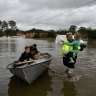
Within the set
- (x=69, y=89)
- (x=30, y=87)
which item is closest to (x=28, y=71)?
(x=30, y=87)

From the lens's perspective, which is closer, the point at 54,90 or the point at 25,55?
the point at 54,90

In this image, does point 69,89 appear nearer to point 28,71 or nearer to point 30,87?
point 30,87

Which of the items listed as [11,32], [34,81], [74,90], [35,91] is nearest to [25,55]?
[34,81]

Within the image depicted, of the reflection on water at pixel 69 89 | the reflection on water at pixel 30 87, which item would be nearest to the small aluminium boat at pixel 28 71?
the reflection on water at pixel 30 87

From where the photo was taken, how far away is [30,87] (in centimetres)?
1111

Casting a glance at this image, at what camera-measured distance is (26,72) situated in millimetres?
10844

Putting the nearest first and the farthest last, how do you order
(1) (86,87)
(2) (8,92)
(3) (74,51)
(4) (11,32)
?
(2) (8,92)
(1) (86,87)
(3) (74,51)
(4) (11,32)

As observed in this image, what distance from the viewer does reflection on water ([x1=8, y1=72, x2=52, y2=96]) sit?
10203 millimetres

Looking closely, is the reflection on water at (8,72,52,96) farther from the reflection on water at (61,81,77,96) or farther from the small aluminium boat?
the reflection on water at (61,81,77,96)

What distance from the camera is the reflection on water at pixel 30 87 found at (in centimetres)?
1020

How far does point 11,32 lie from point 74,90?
6883 inches

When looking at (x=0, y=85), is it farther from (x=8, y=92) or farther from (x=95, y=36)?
(x=95, y=36)

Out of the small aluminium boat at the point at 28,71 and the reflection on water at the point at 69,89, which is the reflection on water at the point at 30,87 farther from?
the reflection on water at the point at 69,89

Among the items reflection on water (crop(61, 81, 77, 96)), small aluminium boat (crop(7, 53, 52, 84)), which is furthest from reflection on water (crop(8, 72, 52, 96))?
reflection on water (crop(61, 81, 77, 96))
